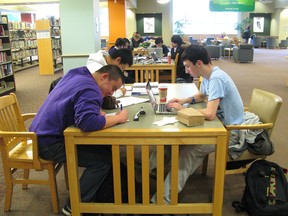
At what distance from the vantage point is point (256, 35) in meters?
21.2

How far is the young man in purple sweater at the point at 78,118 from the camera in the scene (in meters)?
1.88

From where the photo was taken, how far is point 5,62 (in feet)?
23.2

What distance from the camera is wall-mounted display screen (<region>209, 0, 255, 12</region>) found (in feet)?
51.3

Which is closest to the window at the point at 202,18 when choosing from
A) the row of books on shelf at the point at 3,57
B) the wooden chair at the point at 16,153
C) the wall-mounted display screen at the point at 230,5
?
the wall-mounted display screen at the point at 230,5

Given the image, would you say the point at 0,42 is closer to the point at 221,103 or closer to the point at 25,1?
the point at 25,1

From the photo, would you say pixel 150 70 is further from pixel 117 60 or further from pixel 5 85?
pixel 5 85

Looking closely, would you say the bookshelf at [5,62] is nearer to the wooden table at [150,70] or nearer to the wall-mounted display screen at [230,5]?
the wooden table at [150,70]

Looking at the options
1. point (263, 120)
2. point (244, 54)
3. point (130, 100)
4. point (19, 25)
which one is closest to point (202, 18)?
point (244, 54)

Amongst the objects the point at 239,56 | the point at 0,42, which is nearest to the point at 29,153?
the point at 0,42

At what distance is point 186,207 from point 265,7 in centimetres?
2132

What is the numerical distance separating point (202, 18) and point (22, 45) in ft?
38.4

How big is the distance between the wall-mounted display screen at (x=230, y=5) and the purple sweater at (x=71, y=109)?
1497 centimetres

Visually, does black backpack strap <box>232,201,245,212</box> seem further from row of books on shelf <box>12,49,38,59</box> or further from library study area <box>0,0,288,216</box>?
row of books on shelf <box>12,49,38,59</box>

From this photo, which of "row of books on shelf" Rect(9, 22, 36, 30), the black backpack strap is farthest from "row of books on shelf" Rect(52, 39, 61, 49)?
the black backpack strap
